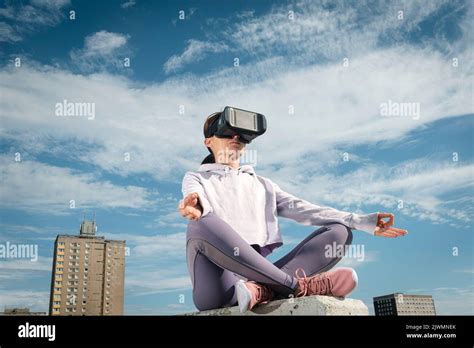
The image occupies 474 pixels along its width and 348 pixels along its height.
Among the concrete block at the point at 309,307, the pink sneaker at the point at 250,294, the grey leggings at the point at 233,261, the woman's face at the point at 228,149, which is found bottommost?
the concrete block at the point at 309,307

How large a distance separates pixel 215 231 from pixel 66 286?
389 centimetres

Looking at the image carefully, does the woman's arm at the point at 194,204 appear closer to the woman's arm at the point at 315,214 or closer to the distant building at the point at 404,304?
the woman's arm at the point at 315,214

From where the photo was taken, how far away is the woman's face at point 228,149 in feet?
11.1

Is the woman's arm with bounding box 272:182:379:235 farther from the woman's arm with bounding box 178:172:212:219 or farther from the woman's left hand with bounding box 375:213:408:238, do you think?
the woman's arm with bounding box 178:172:212:219

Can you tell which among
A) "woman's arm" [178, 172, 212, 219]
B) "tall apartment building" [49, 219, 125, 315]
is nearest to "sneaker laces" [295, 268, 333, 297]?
"woman's arm" [178, 172, 212, 219]

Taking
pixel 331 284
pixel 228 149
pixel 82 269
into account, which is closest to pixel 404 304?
pixel 331 284

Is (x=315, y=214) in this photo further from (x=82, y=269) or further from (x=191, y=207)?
(x=82, y=269)

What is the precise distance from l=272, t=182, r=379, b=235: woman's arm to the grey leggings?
0.08m

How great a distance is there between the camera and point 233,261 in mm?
2828

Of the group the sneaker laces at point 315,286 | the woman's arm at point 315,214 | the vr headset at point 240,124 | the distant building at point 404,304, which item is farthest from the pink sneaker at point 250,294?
the vr headset at point 240,124

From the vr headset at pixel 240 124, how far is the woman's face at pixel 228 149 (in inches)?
1.3
